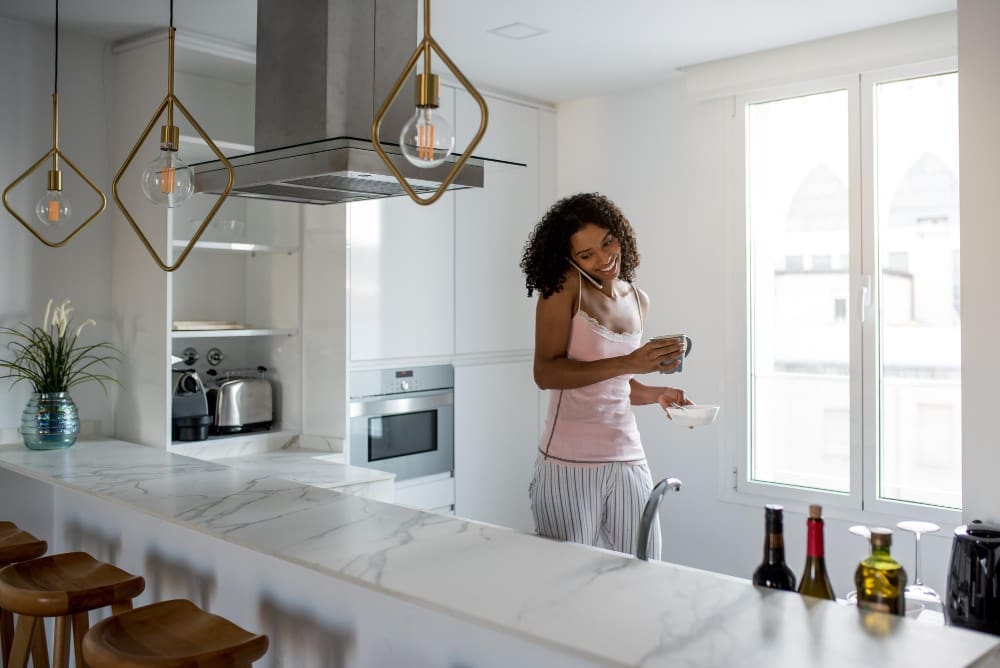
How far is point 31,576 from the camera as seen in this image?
221cm

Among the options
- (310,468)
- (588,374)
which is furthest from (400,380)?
(588,374)

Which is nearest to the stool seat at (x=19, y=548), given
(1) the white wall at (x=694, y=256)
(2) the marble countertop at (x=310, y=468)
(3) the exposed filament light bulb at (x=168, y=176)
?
(2) the marble countertop at (x=310, y=468)

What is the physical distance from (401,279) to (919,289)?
2.00 metres

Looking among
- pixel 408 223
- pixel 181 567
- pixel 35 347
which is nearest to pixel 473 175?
pixel 181 567

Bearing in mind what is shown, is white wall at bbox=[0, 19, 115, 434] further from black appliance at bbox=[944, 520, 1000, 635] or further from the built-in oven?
black appliance at bbox=[944, 520, 1000, 635]

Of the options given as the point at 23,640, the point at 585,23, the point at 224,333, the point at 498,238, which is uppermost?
the point at 585,23

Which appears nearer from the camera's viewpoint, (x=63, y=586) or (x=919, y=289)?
(x=63, y=586)

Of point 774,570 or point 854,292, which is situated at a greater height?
point 854,292

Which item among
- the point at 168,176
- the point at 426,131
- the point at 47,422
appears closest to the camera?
the point at 426,131

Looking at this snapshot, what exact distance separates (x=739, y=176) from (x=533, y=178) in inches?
39.8

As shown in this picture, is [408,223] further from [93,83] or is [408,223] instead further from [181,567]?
[181,567]

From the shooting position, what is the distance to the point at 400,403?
375 centimetres

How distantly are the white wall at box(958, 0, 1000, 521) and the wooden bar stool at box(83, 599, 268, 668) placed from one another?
1.59 m

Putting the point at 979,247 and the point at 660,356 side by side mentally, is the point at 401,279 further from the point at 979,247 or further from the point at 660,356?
the point at 979,247
